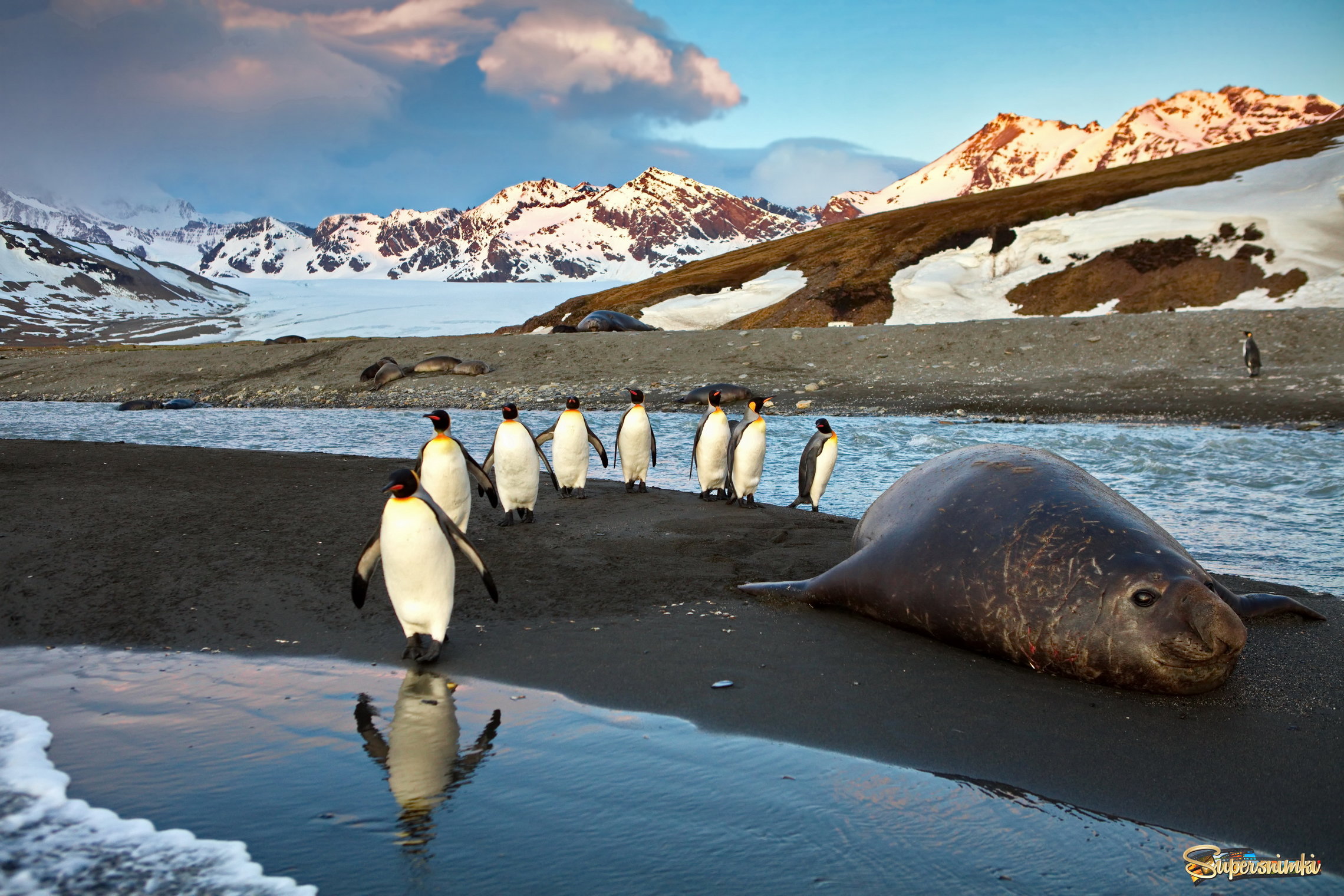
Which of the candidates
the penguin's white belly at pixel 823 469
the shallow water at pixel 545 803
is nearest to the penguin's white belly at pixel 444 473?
the shallow water at pixel 545 803

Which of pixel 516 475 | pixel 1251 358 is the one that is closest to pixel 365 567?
pixel 516 475

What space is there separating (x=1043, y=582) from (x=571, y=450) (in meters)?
5.45

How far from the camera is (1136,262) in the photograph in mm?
31172

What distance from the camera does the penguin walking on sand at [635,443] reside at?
945 centimetres

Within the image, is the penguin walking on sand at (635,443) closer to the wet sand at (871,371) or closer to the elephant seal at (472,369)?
the wet sand at (871,371)

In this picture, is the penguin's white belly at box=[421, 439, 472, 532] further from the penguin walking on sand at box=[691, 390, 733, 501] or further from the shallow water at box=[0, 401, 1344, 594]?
the shallow water at box=[0, 401, 1344, 594]

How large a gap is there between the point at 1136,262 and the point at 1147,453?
2354 centimetres

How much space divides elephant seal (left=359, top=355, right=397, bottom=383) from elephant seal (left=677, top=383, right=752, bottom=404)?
807 cm

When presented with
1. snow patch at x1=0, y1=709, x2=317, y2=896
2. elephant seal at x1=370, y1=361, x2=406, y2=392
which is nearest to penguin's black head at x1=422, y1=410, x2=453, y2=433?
snow patch at x1=0, y1=709, x2=317, y2=896

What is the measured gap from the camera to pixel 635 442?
31.0ft

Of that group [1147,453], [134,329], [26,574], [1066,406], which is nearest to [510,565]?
[26,574]

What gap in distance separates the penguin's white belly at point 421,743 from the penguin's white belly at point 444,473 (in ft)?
9.47

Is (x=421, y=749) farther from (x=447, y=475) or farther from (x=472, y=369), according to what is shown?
(x=472, y=369)

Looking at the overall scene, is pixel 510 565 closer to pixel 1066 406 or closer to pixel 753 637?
pixel 753 637
